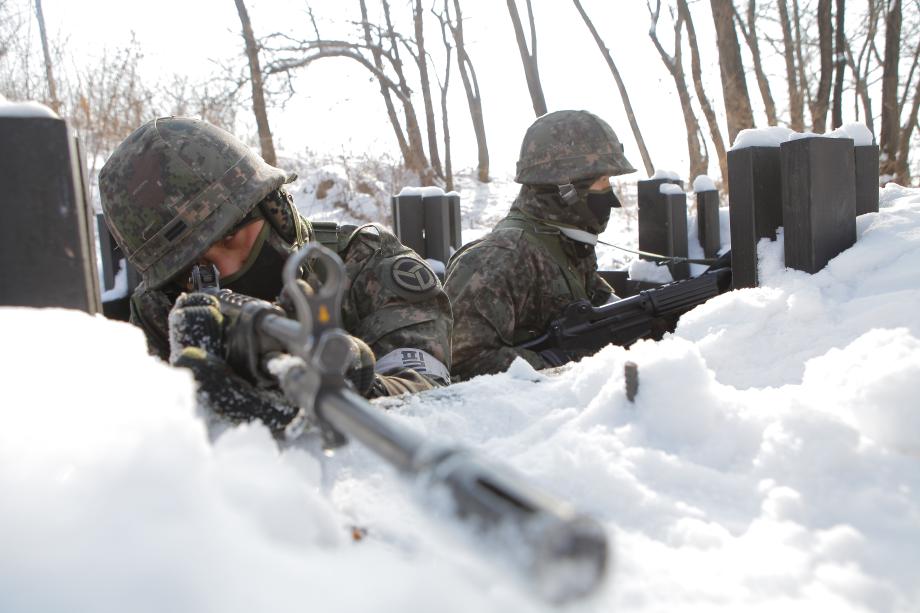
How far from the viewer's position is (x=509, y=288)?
151 inches

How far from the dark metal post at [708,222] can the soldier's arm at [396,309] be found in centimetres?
287

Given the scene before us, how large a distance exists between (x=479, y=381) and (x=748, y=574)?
883 mm

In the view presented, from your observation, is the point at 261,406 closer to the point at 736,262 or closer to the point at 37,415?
the point at 37,415

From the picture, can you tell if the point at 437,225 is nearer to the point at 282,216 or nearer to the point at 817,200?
the point at 282,216

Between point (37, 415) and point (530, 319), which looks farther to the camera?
point (530, 319)

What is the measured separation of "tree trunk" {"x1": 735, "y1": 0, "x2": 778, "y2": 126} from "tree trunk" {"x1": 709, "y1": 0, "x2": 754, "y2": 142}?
6297 mm

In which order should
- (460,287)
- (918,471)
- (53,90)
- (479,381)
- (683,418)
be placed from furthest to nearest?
(53,90) → (460,287) → (479,381) → (683,418) → (918,471)

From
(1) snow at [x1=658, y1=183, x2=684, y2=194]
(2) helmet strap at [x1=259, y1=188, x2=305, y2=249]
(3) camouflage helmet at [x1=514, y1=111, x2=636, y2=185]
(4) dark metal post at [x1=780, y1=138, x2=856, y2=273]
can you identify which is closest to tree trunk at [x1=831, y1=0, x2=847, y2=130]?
(1) snow at [x1=658, y1=183, x2=684, y2=194]

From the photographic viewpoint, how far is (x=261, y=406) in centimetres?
139

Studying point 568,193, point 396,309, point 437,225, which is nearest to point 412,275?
point 396,309

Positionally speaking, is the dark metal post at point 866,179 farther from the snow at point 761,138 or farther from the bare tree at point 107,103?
the bare tree at point 107,103

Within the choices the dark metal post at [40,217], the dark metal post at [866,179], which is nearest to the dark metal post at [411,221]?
the dark metal post at [866,179]

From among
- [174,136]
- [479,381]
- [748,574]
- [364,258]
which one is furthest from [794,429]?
[174,136]

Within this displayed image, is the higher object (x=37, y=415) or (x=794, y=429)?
(x=37, y=415)
